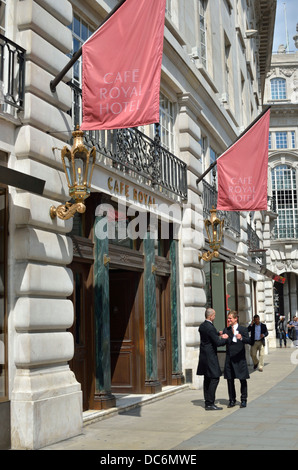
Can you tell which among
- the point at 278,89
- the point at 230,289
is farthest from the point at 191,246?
the point at 278,89

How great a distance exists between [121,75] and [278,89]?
164 ft

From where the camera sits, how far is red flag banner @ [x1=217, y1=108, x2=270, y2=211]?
15094 millimetres

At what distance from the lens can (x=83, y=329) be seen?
1105cm

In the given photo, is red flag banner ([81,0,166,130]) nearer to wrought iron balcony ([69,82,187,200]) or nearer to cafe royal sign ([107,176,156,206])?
wrought iron balcony ([69,82,187,200])

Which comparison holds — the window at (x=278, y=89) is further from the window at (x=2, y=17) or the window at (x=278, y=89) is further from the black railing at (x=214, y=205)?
the window at (x=2, y=17)

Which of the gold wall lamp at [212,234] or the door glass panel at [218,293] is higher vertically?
the gold wall lamp at [212,234]

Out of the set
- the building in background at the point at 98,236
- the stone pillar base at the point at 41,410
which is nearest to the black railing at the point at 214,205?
the building in background at the point at 98,236

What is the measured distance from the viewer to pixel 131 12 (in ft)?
30.5

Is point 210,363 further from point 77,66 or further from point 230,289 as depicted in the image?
point 230,289

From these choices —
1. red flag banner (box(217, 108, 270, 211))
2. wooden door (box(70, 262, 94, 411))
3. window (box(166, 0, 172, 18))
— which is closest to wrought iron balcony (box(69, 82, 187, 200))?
red flag banner (box(217, 108, 270, 211))

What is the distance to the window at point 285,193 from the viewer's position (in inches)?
2080

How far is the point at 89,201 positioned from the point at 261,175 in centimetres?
546

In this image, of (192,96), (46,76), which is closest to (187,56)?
(192,96)

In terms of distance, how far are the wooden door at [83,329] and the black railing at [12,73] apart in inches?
127
